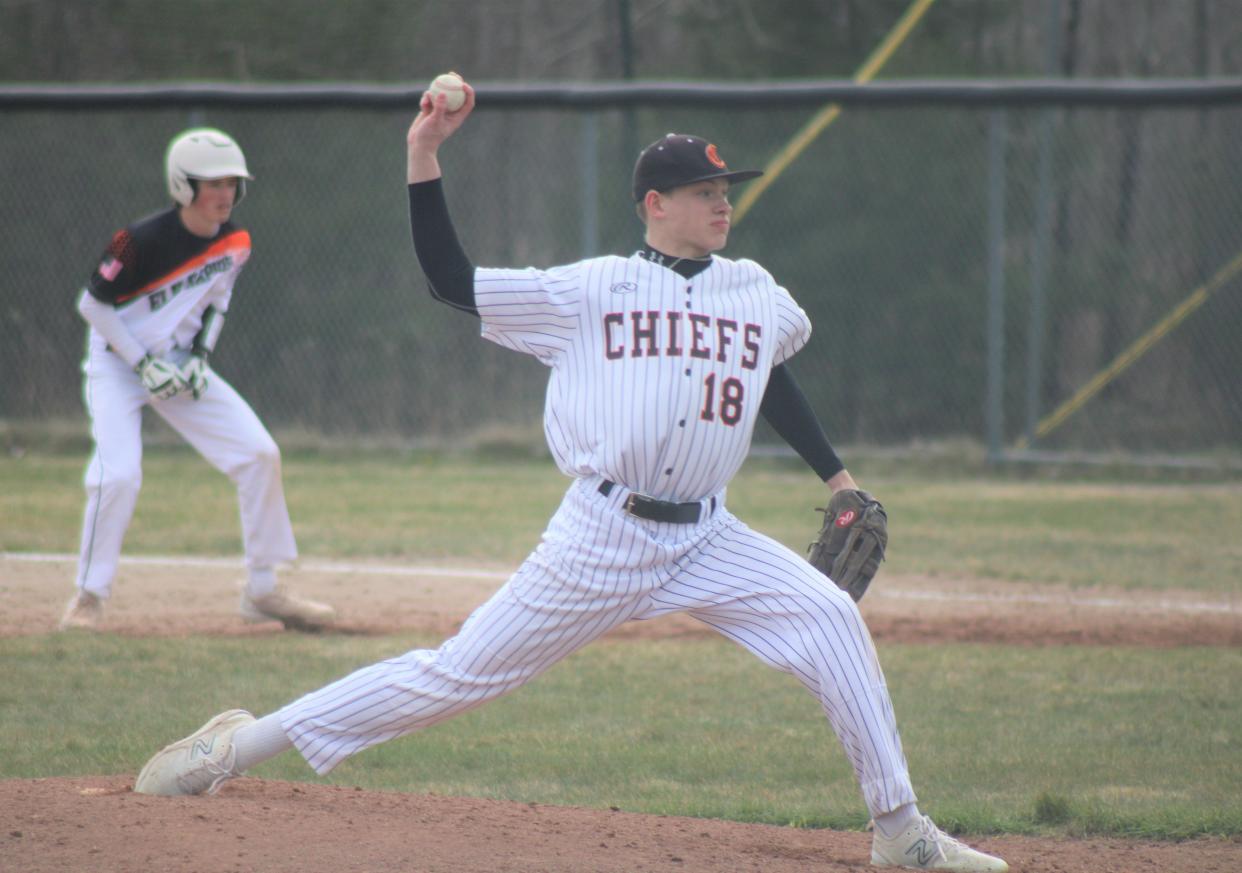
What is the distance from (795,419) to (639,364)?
615mm

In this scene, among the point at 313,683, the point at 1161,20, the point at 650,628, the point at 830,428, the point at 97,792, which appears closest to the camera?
the point at 97,792

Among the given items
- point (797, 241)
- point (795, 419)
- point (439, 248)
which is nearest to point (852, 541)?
point (795, 419)

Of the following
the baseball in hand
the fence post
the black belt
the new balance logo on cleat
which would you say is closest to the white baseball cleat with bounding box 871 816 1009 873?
the new balance logo on cleat

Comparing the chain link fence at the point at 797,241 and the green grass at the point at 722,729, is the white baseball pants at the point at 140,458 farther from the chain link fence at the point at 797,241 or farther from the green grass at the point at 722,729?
the chain link fence at the point at 797,241

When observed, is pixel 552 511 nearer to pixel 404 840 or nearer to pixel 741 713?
pixel 741 713

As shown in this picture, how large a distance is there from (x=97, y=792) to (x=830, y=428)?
8.46 metres

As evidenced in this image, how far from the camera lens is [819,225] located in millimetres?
11672

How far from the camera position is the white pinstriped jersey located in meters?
3.64

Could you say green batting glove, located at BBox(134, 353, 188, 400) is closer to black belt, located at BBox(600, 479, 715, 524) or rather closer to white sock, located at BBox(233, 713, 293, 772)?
white sock, located at BBox(233, 713, 293, 772)

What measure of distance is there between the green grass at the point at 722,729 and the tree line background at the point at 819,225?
5.37 meters

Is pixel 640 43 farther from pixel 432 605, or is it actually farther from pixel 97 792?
pixel 97 792

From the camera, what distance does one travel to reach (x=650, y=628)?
7004mm

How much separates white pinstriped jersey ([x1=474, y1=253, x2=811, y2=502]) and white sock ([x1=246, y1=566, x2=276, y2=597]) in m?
2.99

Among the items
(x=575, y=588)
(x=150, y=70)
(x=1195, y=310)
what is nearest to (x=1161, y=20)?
(x=1195, y=310)
